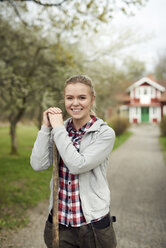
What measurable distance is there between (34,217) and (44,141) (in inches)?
127

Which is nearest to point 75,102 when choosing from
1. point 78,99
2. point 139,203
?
point 78,99

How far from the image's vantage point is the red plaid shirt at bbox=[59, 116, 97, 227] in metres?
1.99

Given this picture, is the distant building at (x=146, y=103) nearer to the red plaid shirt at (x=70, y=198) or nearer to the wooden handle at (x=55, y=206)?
the red plaid shirt at (x=70, y=198)

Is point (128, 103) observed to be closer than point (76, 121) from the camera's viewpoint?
No

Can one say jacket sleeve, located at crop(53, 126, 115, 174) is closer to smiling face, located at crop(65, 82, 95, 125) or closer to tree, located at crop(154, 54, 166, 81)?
smiling face, located at crop(65, 82, 95, 125)

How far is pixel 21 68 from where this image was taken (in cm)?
1068

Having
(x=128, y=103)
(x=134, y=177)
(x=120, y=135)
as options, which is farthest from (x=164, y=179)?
(x=128, y=103)

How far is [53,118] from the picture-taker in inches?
77.1

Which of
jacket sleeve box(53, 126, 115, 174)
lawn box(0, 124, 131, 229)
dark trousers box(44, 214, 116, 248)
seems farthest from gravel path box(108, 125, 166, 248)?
jacket sleeve box(53, 126, 115, 174)

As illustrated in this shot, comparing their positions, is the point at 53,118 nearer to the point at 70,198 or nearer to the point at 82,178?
the point at 82,178

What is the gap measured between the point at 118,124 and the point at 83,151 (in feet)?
70.3

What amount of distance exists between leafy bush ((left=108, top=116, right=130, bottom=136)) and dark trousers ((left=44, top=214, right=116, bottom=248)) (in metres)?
20.6

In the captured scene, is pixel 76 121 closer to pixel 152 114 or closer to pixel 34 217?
pixel 34 217

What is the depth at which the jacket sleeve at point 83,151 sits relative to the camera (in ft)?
6.03
